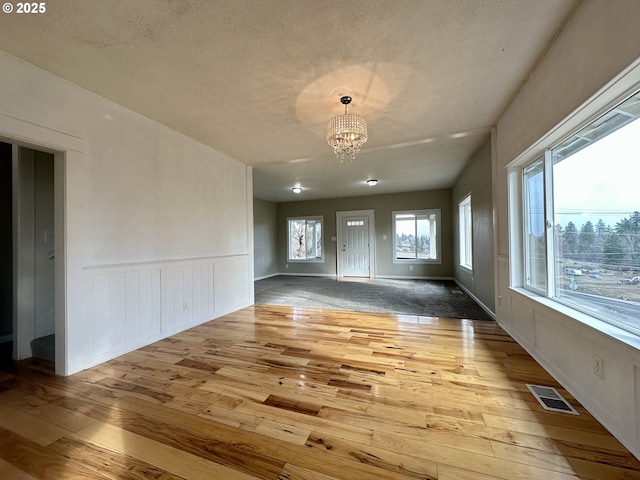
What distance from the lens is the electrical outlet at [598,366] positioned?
4.86 feet

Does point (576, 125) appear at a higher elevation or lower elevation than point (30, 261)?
higher

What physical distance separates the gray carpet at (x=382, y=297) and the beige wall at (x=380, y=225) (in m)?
0.62

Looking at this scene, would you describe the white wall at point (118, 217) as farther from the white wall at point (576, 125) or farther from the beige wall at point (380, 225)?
the beige wall at point (380, 225)

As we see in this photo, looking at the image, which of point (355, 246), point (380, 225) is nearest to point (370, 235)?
point (380, 225)

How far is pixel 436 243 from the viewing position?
23.5ft

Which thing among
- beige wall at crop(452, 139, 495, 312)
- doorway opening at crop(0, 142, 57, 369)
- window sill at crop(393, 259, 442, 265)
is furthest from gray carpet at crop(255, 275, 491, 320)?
doorway opening at crop(0, 142, 57, 369)

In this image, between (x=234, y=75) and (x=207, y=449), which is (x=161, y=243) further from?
(x=207, y=449)

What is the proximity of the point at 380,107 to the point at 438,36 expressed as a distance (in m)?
0.95

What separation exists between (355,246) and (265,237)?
2.88 meters

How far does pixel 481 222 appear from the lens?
155 inches

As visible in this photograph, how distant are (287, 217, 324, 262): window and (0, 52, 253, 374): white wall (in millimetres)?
4741

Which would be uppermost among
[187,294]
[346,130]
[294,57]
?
[294,57]

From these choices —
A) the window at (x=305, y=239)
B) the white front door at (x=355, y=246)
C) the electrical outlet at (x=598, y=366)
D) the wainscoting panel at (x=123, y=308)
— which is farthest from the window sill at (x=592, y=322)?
the window at (x=305, y=239)

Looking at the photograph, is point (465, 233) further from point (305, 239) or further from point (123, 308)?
point (123, 308)
